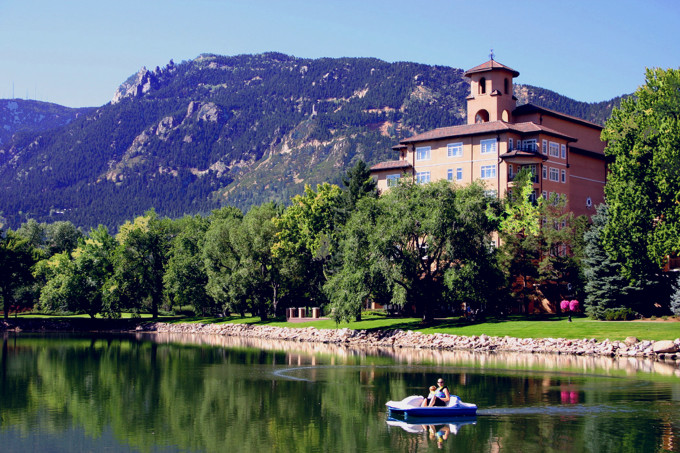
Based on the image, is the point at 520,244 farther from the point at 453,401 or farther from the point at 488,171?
the point at 453,401

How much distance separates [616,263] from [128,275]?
64551 millimetres

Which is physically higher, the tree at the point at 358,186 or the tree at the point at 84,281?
the tree at the point at 358,186

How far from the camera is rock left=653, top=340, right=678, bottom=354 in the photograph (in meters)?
53.3

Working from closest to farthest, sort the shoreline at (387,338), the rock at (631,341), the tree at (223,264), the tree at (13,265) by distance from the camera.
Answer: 1. the shoreline at (387,338)
2. the rock at (631,341)
3. the tree at (223,264)
4. the tree at (13,265)

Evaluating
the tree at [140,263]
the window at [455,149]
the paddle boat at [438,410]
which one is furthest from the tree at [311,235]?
the paddle boat at [438,410]

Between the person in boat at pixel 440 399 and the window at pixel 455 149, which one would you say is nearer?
the person in boat at pixel 440 399

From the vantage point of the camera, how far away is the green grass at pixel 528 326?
5825cm

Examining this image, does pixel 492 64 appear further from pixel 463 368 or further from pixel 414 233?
pixel 463 368

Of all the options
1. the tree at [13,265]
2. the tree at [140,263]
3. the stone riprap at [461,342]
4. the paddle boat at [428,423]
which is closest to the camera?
the paddle boat at [428,423]

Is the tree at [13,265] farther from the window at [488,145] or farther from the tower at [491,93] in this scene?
the window at [488,145]

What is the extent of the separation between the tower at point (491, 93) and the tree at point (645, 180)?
132 ft

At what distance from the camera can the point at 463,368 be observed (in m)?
49.0

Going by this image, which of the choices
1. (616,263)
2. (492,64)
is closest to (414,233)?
(616,263)

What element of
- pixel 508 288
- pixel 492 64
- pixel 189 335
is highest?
pixel 492 64
